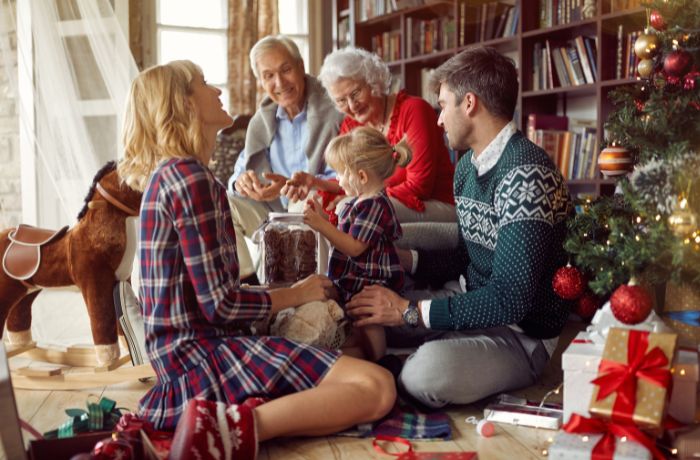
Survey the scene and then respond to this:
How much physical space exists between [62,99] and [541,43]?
2.50 meters

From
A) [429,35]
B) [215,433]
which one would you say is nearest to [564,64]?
[429,35]

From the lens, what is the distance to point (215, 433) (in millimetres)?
1557

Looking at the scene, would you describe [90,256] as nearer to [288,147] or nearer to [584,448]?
[288,147]

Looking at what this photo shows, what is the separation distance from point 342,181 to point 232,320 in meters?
0.69

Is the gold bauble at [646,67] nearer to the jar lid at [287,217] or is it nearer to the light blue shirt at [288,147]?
the jar lid at [287,217]

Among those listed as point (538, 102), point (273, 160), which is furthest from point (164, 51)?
point (538, 102)

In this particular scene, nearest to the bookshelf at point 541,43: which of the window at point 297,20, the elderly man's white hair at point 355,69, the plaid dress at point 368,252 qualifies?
the elderly man's white hair at point 355,69

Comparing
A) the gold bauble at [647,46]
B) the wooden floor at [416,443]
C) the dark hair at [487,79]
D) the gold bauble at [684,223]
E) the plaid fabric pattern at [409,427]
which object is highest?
the gold bauble at [647,46]

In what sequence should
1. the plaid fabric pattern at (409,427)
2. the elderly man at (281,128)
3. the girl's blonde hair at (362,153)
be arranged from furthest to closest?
the elderly man at (281,128) → the girl's blonde hair at (362,153) → the plaid fabric pattern at (409,427)

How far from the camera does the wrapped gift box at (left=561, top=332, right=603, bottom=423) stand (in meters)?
1.68

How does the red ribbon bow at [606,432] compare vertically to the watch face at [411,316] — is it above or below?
below

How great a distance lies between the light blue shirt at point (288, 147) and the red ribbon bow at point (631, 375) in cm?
189

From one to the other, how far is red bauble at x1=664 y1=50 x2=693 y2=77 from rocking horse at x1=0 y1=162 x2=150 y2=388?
5.08 ft

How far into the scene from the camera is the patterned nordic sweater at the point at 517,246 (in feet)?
6.29
